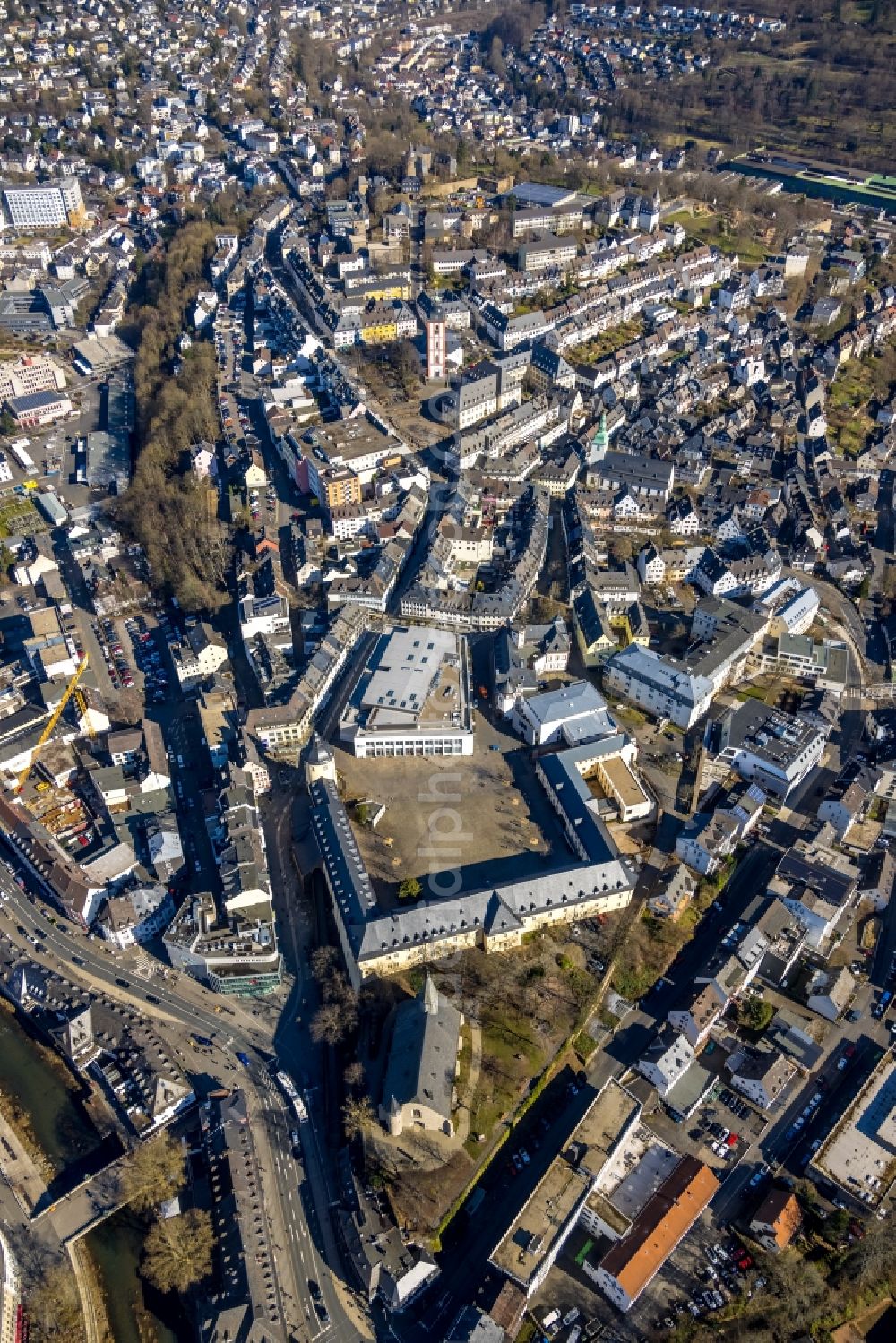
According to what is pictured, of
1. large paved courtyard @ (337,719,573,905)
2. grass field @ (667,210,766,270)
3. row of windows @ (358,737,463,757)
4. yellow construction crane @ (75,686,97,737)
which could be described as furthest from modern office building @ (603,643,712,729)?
grass field @ (667,210,766,270)

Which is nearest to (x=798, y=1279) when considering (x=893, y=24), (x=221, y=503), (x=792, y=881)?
(x=792, y=881)

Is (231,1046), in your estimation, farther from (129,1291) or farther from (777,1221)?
(777,1221)

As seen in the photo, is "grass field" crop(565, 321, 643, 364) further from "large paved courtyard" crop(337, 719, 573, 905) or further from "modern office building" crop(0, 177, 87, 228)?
"modern office building" crop(0, 177, 87, 228)

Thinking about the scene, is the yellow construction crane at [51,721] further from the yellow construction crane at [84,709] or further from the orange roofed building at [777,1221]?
the orange roofed building at [777,1221]

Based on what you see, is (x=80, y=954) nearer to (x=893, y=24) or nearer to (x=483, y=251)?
(x=483, y=251)

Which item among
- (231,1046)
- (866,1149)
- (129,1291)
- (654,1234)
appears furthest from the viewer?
(231,1046)

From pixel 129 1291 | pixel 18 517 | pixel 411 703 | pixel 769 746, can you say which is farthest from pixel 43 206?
pixel 129 1291

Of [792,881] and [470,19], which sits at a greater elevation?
[470,19]
